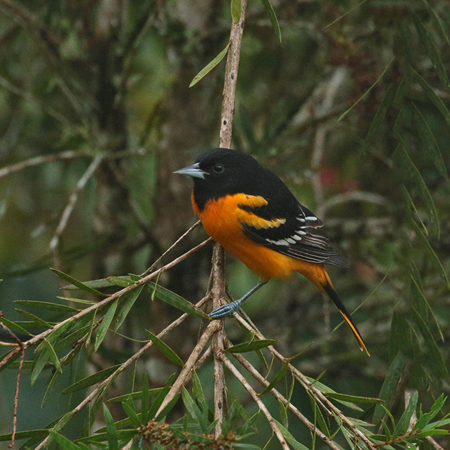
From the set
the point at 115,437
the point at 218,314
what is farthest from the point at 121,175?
the point at 115,437

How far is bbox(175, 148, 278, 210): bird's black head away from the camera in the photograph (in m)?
2.80

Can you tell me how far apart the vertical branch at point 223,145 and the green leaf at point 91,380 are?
0.28 metres

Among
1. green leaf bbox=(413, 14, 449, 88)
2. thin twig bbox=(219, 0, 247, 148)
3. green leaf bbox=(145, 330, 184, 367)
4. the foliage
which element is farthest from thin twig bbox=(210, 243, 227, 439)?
green leaf bbox=(413, 14, 449, 88)

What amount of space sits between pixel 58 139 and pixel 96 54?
73cm

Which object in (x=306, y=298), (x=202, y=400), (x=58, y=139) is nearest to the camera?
(x=202, y=400)

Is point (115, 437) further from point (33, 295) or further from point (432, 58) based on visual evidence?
point (33, 295)

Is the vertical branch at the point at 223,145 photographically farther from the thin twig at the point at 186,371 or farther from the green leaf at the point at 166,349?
the green leaf at the point at 166,349

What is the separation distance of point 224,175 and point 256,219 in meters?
0.26

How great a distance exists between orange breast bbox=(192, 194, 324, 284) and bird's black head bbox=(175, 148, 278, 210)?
1.6 inches

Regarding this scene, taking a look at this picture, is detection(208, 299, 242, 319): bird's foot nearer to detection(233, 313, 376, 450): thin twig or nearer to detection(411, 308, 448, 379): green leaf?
detection(233, 313, 376, 450): thin twig

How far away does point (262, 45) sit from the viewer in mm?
4199

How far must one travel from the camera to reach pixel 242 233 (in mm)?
2801

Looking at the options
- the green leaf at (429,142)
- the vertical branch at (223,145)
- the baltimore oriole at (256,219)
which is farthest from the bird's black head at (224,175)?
the green leaf at (429,142)

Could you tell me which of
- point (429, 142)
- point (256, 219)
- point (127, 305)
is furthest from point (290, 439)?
point (256, 219)
